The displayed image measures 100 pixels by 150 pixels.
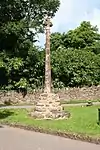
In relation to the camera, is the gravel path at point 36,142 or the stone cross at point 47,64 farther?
the stone cross at point 47,64

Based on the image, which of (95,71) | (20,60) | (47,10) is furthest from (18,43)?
(95,71)

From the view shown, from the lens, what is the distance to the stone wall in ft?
142

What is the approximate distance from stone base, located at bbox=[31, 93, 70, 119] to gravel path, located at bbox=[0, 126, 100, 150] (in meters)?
5.95

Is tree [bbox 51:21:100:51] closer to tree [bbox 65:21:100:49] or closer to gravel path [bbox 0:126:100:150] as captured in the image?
tree [bbox 65:21:100:49]

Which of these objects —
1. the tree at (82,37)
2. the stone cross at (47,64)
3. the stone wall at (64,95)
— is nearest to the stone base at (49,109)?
the stone cross at (47,64)

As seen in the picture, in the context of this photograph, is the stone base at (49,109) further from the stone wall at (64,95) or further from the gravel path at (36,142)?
the stone wall at (64,95)

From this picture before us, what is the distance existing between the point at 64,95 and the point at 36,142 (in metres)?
28.4

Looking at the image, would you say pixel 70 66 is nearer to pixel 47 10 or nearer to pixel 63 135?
pixel 47 10

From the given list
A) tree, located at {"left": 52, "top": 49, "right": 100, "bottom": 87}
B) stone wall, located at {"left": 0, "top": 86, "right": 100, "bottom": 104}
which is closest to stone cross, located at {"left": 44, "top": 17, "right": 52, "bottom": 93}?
stone wall, located at {"left": 0, "top": 86, "right": 100, "bottom": 104}

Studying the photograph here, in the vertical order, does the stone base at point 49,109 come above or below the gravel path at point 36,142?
above

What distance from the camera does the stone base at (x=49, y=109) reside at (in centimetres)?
2645

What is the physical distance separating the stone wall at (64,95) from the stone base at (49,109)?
52.1 ft

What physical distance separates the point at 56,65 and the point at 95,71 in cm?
653

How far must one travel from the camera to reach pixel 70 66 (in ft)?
165
